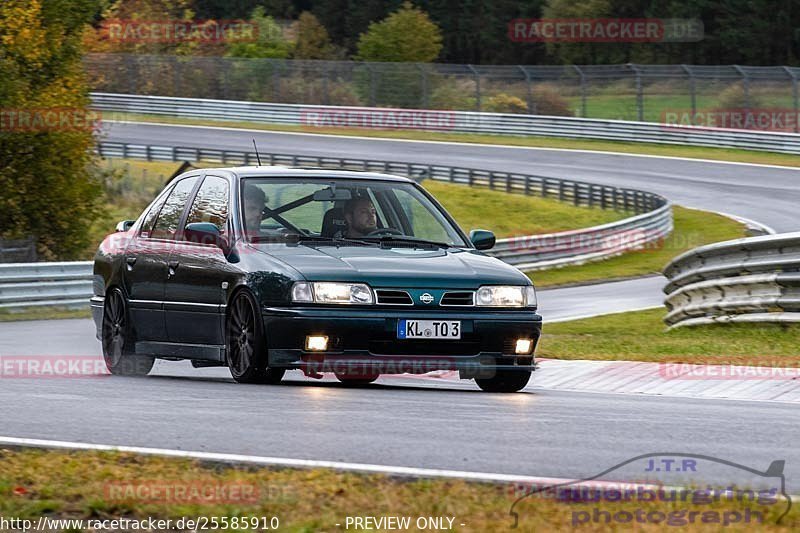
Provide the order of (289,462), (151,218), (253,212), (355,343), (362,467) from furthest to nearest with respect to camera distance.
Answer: (151,218) → (253,212) → (355,343) → (289,462) → (362,467)

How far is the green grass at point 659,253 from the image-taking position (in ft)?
105

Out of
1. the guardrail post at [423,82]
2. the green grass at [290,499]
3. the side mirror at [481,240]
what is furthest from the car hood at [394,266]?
the guardrail post at [423,82]

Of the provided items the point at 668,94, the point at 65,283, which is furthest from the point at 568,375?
the point at 668,94

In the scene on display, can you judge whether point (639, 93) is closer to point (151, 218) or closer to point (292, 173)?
point (151, 218)

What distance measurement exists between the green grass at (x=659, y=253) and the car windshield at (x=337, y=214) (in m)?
19.4

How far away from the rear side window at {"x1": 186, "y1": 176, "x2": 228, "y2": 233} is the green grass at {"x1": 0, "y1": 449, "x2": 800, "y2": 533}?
4453 mm

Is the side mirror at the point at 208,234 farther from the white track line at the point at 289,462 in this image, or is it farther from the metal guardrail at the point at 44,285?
the metal guardrail at the point at 44,285

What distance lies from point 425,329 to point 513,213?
32239mm

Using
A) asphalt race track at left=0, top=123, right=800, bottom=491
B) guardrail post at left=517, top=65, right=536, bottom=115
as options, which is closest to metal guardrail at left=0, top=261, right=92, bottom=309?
asphalt race track at left=0, top=123, right=800, bottom=491

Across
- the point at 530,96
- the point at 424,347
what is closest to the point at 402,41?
the point at 530,96

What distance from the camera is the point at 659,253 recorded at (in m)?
35.5

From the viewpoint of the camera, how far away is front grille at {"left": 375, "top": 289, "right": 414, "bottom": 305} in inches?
381

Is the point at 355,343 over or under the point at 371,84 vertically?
over

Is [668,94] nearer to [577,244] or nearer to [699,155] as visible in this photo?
[699,155]
